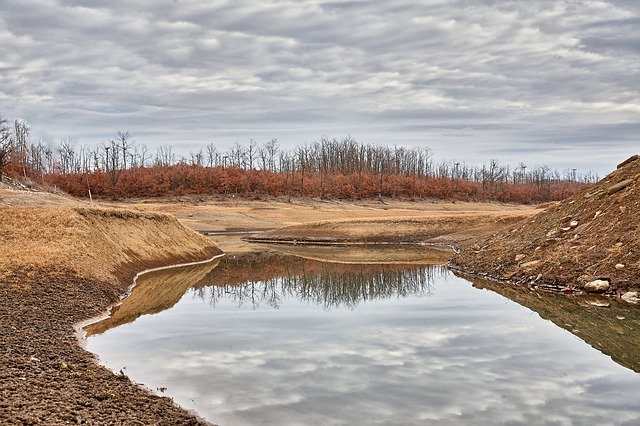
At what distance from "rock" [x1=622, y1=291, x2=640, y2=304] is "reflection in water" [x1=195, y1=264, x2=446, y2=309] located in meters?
7.51

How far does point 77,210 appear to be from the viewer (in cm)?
3244

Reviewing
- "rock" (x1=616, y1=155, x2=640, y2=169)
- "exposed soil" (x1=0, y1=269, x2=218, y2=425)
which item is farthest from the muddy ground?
"rock" (x1=616, y1=155, x2=640, y2=169)

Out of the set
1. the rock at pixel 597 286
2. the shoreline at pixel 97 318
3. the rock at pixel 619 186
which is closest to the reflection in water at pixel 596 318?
the rock at pixel 597 286

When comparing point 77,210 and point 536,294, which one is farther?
→ point 77,210

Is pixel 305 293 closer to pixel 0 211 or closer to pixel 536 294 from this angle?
pixel 536 294

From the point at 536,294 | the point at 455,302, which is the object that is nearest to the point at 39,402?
the point at 455,302

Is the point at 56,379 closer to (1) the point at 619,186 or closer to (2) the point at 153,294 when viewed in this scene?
(2) the point at 153,294

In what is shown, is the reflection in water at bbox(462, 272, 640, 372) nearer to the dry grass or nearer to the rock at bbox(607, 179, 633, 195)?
the rock at bbox(607, 179, 633, 195)

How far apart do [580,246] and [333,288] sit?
36.5 ft

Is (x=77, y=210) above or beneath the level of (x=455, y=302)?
above

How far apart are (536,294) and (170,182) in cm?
11988

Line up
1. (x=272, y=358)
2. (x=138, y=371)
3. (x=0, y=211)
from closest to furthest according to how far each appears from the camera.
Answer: (x=138, y=371), (x=272, y=358), (x=0, y=211)

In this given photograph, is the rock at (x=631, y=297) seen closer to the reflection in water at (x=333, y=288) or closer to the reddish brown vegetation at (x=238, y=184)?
the reflection in water at (x=333, y=288)

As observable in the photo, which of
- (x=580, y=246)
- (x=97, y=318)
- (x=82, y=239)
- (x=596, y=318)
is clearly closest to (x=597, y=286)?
(x=580, y=246)
